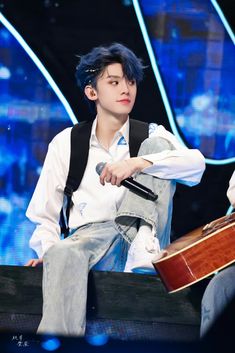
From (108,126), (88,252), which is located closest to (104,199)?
(108,126)

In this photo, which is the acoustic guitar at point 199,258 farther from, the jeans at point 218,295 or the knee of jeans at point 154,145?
the knee of jeans at point 154,145

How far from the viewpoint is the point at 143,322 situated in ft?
7.65

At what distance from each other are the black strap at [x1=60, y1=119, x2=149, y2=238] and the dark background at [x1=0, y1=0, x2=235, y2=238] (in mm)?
759

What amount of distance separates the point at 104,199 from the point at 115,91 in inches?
18.1

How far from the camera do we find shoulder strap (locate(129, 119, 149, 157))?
2924 mm

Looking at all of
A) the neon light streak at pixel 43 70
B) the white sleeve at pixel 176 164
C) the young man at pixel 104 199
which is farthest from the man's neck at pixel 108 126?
the neon light streak at pixel 43 70

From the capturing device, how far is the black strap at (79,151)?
9.53 ft

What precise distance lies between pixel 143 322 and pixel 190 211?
59.6 inches

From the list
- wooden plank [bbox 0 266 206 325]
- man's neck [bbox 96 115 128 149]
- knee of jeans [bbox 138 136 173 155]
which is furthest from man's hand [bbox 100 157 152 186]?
man's neck [bbox 96 115 128 149]

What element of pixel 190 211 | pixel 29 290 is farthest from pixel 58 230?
pixel 190 211

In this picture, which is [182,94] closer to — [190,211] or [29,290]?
[190,211]

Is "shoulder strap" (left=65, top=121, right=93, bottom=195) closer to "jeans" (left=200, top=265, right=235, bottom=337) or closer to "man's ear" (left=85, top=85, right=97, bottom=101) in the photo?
"man's ear" (left=85, top=85, right=97, bottom=101)

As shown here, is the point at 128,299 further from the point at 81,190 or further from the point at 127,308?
the point at 81,190

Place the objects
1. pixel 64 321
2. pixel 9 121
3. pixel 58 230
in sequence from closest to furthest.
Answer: pixel 64 321, pixel 58 230, pixel 9 121
